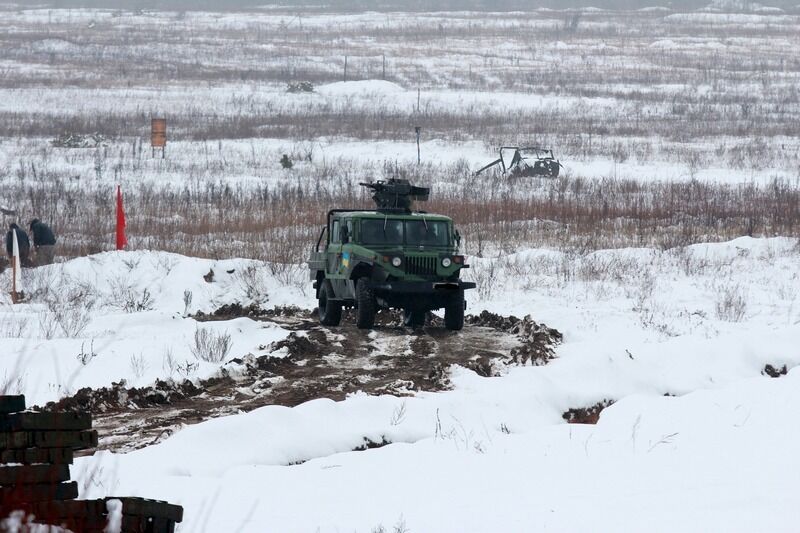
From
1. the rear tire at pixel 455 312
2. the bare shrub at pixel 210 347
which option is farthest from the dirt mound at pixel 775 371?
the bare shrub at pixel 210 347

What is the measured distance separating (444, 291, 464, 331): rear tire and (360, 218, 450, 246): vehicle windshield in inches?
35.0

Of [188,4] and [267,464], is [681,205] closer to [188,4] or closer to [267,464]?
[267,464]

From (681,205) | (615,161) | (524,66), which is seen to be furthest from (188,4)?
(681,205)

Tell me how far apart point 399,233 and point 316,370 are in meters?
3.30

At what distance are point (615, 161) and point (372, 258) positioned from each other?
24.0m

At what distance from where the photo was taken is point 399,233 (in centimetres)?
1474

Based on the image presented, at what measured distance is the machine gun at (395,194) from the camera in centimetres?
1530

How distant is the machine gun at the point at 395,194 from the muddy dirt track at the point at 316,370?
5.41 feet

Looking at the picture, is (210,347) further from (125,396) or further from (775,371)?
(775,371)

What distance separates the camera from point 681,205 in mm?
26922

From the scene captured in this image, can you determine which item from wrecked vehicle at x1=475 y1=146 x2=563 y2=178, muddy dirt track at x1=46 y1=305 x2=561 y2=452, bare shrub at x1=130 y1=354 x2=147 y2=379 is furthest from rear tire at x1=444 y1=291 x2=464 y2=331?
wrecked vehicle at x1=475 y1=146 x2=563 y2=178

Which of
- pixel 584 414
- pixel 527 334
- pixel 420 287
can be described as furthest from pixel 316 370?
pixel 527 334

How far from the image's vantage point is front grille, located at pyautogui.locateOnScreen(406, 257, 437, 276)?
14305 millimetres

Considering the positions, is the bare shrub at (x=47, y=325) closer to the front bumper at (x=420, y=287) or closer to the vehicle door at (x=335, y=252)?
the vehicle door at (x=335, y=252)
